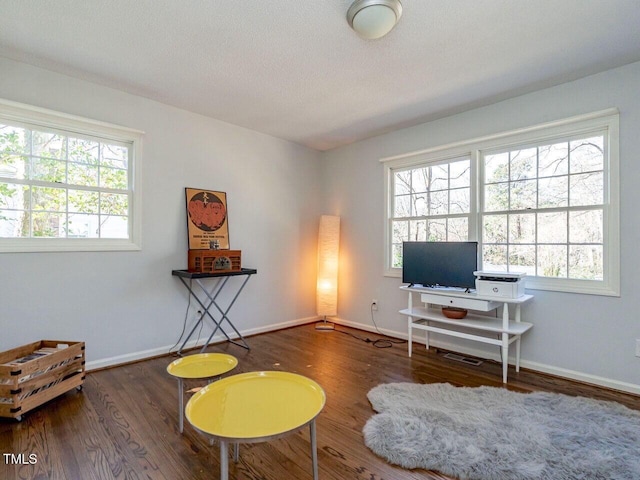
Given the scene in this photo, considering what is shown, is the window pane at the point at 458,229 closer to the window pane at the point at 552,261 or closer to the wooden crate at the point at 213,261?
the window pane at the point at 552,261

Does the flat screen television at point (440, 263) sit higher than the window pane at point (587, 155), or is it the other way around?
the window pane at point (587, 155)

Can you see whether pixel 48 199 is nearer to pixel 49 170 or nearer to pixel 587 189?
pixel 49 170

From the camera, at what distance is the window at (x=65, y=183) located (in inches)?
103

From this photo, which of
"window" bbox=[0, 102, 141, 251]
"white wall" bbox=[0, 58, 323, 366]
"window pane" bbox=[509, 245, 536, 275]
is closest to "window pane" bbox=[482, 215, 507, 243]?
"window pane" bbox=[509, 245, 536, 275]

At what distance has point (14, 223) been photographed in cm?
262

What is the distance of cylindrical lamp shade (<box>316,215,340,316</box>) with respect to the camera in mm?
4520

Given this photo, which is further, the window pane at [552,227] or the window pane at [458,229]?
the window pane at [458,229]

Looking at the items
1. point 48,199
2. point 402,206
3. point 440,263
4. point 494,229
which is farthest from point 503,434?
point 48,199

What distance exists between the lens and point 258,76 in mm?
2764

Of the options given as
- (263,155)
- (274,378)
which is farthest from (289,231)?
(274,378)

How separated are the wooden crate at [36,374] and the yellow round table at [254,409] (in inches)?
55.6

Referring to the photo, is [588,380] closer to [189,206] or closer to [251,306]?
[251,306]

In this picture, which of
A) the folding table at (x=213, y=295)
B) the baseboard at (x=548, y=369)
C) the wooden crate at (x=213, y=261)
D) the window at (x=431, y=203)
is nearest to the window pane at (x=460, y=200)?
the window at (x=431, y=203)

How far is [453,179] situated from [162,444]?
3.51 meters
